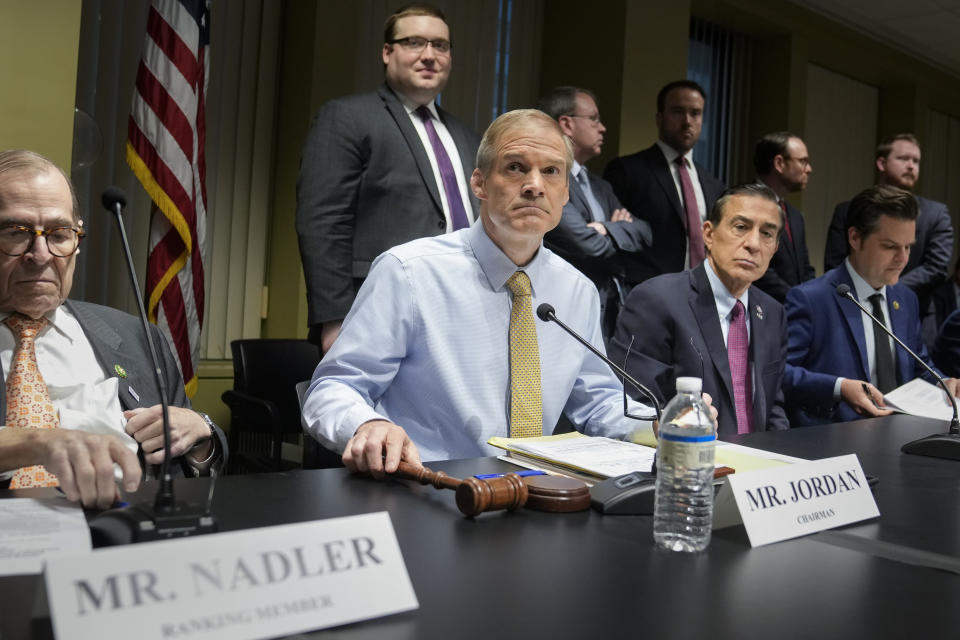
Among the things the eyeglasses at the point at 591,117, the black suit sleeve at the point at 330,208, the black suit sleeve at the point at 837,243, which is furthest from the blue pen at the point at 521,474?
the black suit sleeve at the point at 837,243

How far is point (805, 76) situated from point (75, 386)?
635 cm

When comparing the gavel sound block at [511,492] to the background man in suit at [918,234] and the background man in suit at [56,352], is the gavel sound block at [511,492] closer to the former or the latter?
the background man in suit at [56,352]

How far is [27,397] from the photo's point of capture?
1.53m

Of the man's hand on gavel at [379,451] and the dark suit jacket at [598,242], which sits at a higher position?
the dark suit jacket at [598,242]

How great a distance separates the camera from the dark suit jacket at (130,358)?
5.41 feet

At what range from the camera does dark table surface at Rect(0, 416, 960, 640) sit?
0.79m

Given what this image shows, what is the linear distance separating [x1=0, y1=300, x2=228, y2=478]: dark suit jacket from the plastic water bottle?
84cm

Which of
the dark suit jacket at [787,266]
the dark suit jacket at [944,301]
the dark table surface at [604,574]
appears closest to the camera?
the dark table surface at [604,574]

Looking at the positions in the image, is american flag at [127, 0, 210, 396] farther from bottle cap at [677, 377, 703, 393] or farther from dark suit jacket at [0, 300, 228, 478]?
bottle cap at [677, 377, 703, 393]

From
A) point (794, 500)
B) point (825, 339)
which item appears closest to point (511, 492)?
point (794, 500)

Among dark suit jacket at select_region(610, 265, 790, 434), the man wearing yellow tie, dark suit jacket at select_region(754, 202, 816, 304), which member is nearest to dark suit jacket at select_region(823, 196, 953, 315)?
dark suit jacket at select_region(754, 202, 816, 304)

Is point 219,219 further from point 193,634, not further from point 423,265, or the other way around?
point 193,634

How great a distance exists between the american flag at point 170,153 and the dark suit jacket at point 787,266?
2387 millimetres

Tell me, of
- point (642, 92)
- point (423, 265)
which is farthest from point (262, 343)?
point (642, 92)
